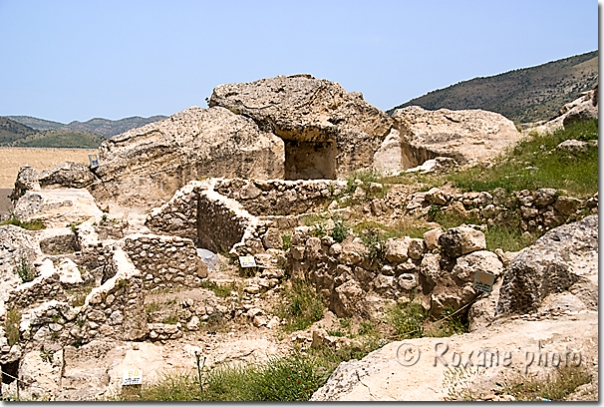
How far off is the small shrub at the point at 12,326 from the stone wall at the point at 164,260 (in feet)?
5.04

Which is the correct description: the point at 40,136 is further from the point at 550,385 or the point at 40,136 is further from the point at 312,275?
the point at 550,385

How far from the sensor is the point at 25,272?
7.02 m

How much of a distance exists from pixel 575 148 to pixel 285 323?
14.6 ft

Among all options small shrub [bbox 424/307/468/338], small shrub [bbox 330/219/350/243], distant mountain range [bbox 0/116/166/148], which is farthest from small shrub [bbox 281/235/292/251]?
distant mountain range [bbox 0/116/166/148]

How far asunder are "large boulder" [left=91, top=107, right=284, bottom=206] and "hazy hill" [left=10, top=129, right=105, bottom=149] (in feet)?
108

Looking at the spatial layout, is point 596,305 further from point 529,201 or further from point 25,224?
point 25,224

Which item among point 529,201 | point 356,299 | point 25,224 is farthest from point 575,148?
point 25,224

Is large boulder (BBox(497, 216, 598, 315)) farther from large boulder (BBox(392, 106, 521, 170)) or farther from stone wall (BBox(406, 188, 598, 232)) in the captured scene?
large boulder (BBox(392, 106, 521, 170))

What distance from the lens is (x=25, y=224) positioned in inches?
355

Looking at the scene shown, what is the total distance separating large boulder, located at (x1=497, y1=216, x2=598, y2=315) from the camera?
4258 millimetres

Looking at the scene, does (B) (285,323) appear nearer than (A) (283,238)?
Yes

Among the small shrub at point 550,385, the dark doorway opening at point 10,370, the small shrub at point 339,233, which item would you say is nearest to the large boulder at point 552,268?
the small shrub at point 550,385

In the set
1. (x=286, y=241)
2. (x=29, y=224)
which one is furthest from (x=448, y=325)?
(x=29, y=224)

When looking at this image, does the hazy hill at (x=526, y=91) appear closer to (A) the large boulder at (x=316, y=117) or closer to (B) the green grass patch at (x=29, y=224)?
(A) the large boulder at (x=316, y=117)
